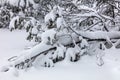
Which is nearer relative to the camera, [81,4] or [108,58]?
[108,58]

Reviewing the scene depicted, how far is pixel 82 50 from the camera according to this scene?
17.5ft

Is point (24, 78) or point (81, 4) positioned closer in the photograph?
point (24, 78)

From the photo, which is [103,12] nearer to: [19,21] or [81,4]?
[81,4]

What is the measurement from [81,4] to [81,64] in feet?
4.72

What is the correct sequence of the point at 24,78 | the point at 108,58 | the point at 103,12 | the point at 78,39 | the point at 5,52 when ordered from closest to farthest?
the point at 24,78 < the point at 108,58 < the point at 78,39 < the point at 5,52 < the point at 103,12

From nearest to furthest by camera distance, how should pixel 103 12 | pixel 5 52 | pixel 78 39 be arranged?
pixel 78 39 → pixel 5 52 → pixel 103 12

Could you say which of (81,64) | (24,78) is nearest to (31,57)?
(24,78)

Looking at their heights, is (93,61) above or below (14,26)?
below

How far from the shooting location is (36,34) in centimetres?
545

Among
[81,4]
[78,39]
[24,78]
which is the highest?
[81,4]

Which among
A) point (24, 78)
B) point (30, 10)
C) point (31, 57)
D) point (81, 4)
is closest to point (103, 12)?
point (81, 4)

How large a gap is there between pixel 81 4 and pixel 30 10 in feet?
3.64

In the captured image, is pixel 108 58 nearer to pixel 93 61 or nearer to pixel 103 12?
pixel 93 61

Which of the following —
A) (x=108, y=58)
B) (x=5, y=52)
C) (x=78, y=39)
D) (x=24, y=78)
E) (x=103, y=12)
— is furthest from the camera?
(x=103, y=12)
